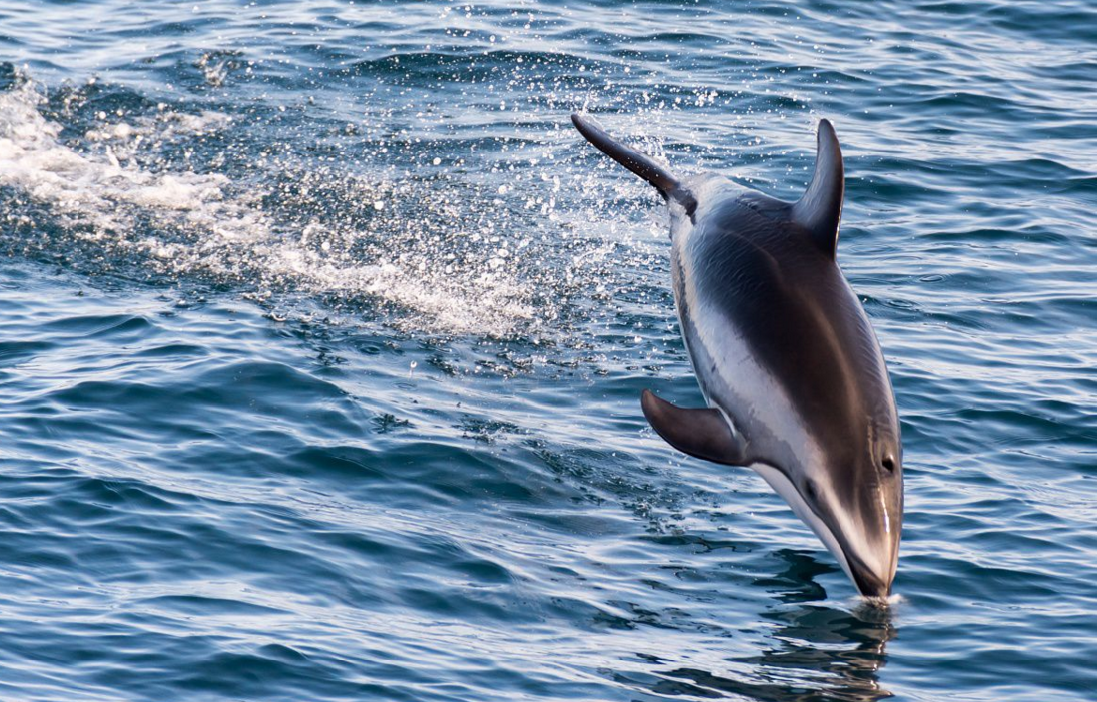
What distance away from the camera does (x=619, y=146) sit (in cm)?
1089

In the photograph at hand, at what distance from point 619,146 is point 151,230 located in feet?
18.4

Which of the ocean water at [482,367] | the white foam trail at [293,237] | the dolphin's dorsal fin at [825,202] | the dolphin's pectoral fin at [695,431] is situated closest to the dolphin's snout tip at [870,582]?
the ocean water at [482,367]

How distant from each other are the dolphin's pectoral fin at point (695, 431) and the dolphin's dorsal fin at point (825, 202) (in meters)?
1.15

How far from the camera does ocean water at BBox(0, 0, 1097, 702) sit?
28.4ft

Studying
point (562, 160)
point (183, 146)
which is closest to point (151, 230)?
point (183, 146)

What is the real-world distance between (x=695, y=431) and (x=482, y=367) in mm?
4869

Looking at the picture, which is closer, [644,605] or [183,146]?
[644,605]

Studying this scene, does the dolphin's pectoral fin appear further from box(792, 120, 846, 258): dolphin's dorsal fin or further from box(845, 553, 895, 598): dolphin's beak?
box(792, 120, 846, 258): dolphin's dorsal fin

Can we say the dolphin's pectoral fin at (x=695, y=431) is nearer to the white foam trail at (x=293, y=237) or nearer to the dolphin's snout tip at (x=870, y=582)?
the dolphin's snout tip at (x=870, y=582)

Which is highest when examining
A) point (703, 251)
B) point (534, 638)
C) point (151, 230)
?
point (703, 251)

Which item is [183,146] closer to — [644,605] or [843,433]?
[644,605]

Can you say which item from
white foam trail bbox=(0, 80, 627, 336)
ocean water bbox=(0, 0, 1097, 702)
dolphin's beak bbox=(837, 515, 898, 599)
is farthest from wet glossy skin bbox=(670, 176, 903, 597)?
white foam trail bbox=(0, 80, 627, 336)

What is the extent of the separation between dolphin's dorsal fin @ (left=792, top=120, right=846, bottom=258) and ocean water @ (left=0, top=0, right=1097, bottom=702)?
2.20 meters

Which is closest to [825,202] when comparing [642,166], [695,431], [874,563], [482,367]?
[695,431]
